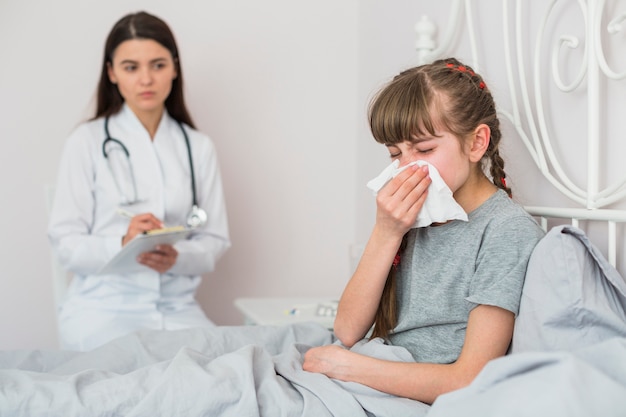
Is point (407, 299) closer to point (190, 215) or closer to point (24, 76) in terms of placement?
point (190, 215)

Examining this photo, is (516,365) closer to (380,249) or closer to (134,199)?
(380,249)

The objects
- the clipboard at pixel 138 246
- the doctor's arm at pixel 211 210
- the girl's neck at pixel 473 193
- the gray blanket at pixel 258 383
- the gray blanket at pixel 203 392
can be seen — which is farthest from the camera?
the doctor's arm at pixel 211 210

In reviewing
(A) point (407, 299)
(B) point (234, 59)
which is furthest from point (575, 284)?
(B) point (234, 59)

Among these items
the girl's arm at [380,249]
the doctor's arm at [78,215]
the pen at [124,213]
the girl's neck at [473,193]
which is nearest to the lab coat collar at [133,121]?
the doctor's arm at [78,215]

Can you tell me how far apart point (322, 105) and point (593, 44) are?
153 centimetres

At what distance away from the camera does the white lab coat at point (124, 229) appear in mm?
2090

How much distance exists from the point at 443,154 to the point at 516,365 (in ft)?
1.59

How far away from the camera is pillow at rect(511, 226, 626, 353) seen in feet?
3.47

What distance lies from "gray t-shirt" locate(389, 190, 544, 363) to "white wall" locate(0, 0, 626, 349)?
1.08 m

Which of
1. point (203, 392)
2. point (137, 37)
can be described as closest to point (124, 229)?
point (137, 37)

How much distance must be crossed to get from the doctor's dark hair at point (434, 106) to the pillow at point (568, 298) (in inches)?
10.0

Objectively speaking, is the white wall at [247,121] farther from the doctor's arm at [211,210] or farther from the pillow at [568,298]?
the pillow at [568,298]

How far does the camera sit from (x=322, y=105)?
2.70 m

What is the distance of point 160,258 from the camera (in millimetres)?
2100
